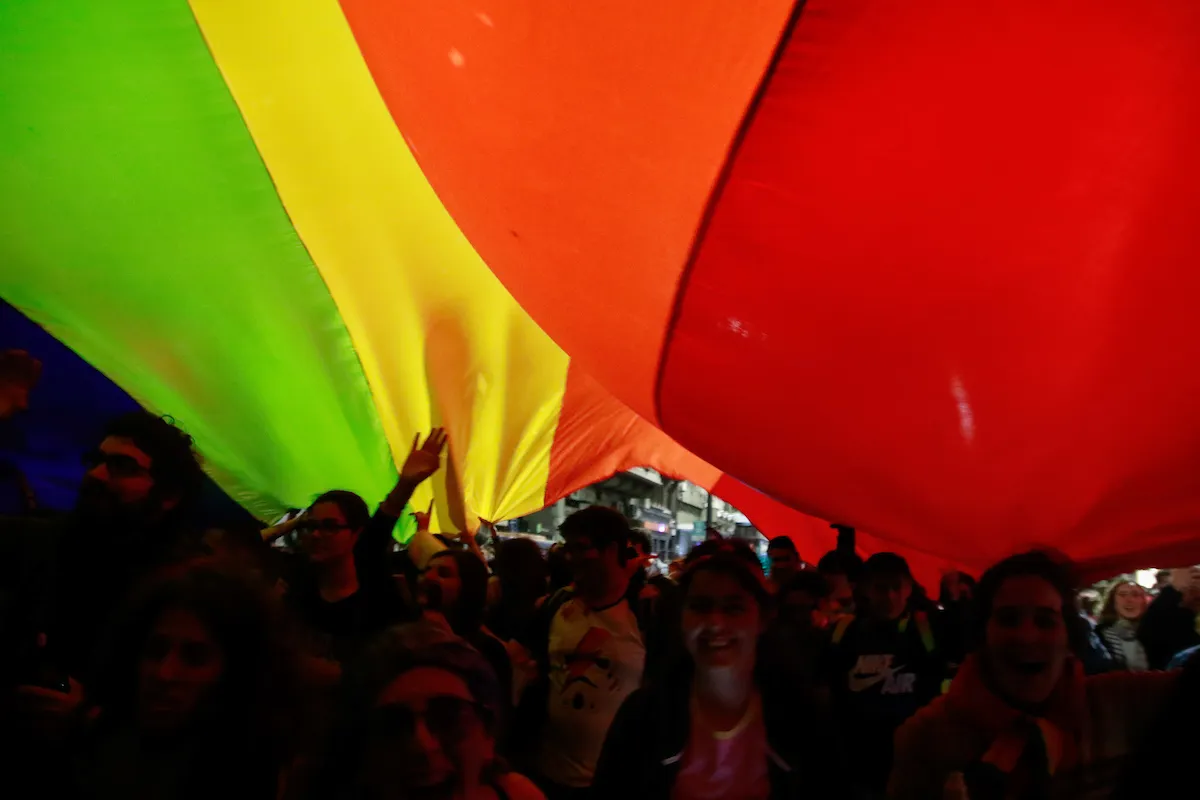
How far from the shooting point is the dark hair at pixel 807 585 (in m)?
3.62

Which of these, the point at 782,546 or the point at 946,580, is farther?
the point at 782,546

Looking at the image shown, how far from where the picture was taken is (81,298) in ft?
10.5

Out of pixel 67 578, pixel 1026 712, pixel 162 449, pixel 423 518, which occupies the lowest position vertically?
pixel 1026 712

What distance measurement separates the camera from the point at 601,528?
2.70m

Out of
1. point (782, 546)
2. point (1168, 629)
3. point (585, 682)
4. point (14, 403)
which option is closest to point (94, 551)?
point (14, 403)

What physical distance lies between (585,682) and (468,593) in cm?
41

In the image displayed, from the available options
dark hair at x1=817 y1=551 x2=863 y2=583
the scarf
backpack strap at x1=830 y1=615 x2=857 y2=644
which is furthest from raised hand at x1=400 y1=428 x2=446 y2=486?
dark hair at x1=817 y1=551 x2=863 y2=583

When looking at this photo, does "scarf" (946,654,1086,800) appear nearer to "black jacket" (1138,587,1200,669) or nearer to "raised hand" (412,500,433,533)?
"raised hand" (412,500,433,533)

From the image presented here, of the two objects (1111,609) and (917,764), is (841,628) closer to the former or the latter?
(917,764)

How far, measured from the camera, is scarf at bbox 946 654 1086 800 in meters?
1.52

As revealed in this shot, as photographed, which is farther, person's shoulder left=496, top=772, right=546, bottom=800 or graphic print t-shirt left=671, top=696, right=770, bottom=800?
graphic print t-shirt left=671, top=696, right=770, bottom=800

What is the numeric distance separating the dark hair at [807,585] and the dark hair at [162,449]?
93.4 inches

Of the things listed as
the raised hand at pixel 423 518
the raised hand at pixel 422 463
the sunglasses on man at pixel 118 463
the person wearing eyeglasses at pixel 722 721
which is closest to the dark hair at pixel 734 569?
the person wearing eyeglasses at pixel 722 721

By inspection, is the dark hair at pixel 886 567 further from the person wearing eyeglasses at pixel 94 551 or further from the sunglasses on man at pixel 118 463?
the sunglasses on man at pixel 118 463
